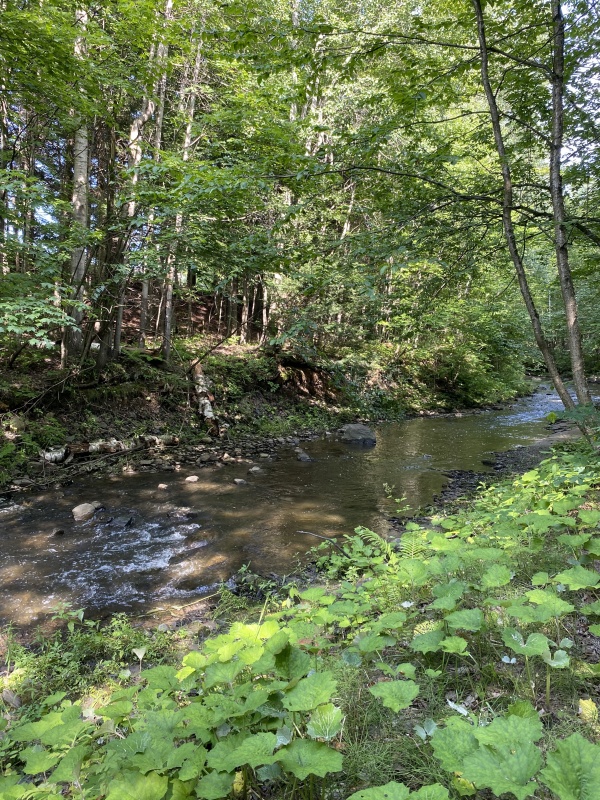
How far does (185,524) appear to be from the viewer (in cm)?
652

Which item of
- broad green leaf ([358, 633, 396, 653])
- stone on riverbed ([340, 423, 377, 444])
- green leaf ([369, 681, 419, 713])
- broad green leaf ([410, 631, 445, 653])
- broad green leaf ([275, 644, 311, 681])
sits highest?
green leaf ([369, 681, 419, 713])

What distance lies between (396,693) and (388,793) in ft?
1.60

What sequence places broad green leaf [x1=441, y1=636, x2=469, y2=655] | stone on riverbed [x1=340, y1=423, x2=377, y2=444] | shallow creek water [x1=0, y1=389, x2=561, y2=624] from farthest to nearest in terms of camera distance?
stone on riverbed [x1=340, y1=423, x2=377, y2=444] → shallow creek water [x1=0, y1=389, x2=561, y2=624] → broad green leaf [x1=441, y1=636, x2=469, y2=655]

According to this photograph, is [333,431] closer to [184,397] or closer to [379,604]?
[184,397]

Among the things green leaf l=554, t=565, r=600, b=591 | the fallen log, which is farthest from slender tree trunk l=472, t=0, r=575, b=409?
the fallen log

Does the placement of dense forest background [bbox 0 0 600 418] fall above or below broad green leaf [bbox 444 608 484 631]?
above

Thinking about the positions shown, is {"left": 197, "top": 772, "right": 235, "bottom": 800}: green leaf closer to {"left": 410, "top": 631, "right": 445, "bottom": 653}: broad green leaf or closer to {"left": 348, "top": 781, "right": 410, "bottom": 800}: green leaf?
{"left": 348, "top": 781, "right": 410, "bottom": 800}: green leaf

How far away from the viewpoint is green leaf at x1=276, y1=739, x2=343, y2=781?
114cm

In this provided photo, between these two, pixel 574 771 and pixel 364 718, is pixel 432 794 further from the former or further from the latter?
pixel 364 718

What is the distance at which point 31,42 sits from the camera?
6414 mm

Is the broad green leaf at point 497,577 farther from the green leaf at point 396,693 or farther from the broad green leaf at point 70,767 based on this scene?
the broad green leaf at point 70,767

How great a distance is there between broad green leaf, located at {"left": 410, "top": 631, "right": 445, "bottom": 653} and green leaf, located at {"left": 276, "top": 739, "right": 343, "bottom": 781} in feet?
2.60

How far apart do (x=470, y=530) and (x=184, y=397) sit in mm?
9614

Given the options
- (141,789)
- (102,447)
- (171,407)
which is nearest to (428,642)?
(141,789)
